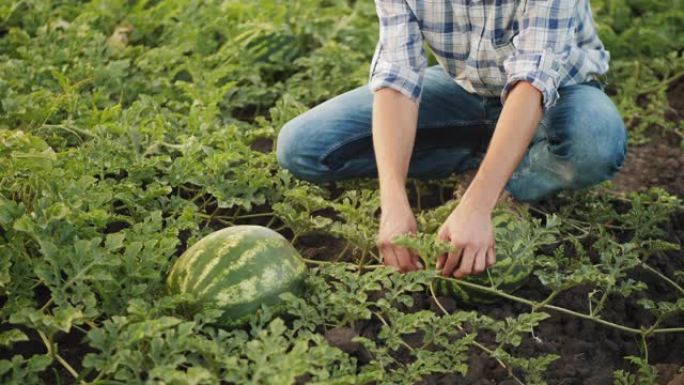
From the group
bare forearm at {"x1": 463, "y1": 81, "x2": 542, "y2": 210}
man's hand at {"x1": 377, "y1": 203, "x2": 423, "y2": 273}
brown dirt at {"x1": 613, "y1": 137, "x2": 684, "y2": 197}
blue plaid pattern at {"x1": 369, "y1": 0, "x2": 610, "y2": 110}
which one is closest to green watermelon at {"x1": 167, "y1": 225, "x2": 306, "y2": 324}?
man's hand at {"x1": 377, "y1": 203, "x2": 423, "y2": 273}

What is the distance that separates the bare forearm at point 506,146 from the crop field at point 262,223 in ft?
0.56

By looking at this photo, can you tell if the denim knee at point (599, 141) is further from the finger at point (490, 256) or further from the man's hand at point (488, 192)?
the finger at point (490, 256)

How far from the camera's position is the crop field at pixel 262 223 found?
2.95 metres

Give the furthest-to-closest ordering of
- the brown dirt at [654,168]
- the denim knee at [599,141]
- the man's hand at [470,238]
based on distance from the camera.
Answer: the brown dirt at [654,168]
the denim knee at [599,141]
the man's hand at [470,238]

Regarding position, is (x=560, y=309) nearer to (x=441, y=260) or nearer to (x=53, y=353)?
(x=441, y=260)

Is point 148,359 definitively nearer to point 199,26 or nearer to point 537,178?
point 537,178

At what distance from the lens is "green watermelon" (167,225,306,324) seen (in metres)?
3.15

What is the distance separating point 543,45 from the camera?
3371 mm

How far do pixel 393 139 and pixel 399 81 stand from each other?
221mm

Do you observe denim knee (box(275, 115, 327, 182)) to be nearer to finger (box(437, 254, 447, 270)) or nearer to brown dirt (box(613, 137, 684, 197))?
finger (box(437, 254, 447, 270))

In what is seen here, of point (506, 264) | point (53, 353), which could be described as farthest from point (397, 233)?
point (53, 353)

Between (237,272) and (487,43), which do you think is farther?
(487,43)

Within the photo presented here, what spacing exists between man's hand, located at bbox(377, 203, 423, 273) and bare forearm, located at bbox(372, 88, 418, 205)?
37 mm

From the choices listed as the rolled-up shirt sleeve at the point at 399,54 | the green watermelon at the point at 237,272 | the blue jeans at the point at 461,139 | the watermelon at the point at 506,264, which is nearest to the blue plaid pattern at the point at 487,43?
the rolled-up shirt sleeve at the point at 399,54
